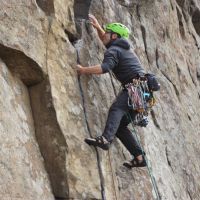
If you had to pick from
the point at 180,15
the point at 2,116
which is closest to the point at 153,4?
the point at 180,15

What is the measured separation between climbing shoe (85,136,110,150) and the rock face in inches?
5.2

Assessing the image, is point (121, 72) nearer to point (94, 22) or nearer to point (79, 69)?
point (79, 69)

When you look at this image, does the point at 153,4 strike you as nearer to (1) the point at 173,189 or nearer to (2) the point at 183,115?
(2) the point at 183,115

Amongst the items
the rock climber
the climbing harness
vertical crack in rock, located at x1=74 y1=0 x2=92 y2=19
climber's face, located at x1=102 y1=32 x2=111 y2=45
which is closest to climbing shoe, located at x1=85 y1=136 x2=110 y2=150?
the rock climber

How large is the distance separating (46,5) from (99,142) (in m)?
2.93

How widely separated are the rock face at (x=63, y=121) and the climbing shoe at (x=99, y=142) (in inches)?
5.2

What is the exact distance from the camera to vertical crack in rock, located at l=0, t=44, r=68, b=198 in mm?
7672

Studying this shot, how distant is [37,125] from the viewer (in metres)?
8.02

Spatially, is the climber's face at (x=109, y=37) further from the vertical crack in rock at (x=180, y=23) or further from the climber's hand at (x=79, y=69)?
the vertical crack in rock at (x=180, y=23)

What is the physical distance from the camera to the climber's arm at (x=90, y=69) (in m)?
8.64

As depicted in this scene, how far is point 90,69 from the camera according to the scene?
878 cm

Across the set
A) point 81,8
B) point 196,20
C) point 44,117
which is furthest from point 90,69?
point 196,20

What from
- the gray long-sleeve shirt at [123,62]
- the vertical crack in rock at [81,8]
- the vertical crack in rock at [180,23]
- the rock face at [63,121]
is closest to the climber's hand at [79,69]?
the rock face at [63,121]

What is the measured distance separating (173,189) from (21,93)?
459cm
